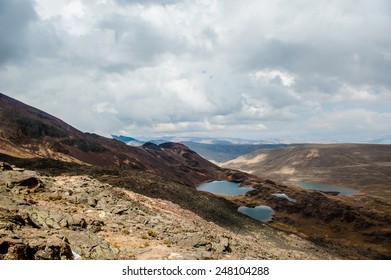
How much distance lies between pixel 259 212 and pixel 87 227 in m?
113

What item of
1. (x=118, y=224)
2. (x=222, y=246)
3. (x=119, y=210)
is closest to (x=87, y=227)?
(x=118, y=224)

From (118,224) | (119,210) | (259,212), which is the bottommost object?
(259,212)

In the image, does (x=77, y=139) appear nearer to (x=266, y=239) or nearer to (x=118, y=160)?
(x=118, y=160)

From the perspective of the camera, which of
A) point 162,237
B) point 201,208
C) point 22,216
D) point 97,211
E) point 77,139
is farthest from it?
point 77,139

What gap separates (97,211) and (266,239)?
35.4 metres

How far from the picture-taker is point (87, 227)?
87.3 ft

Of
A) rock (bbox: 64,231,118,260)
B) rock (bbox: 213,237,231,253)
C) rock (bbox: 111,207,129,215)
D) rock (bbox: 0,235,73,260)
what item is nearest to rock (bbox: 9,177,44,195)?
rock (bbox: 111,207,129,215)

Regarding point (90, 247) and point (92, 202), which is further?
point (92, 202)

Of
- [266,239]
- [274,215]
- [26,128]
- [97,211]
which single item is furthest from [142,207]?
[26,128]

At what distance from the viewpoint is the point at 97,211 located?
3225 centimetres

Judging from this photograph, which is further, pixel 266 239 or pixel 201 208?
pixel 201 208

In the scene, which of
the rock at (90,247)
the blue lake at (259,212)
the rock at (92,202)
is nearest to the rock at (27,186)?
the rock at (92,202)

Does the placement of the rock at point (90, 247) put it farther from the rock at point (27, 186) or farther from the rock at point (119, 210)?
the rock at point (27, 186)

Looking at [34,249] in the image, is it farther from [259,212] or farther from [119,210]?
[259,212]
